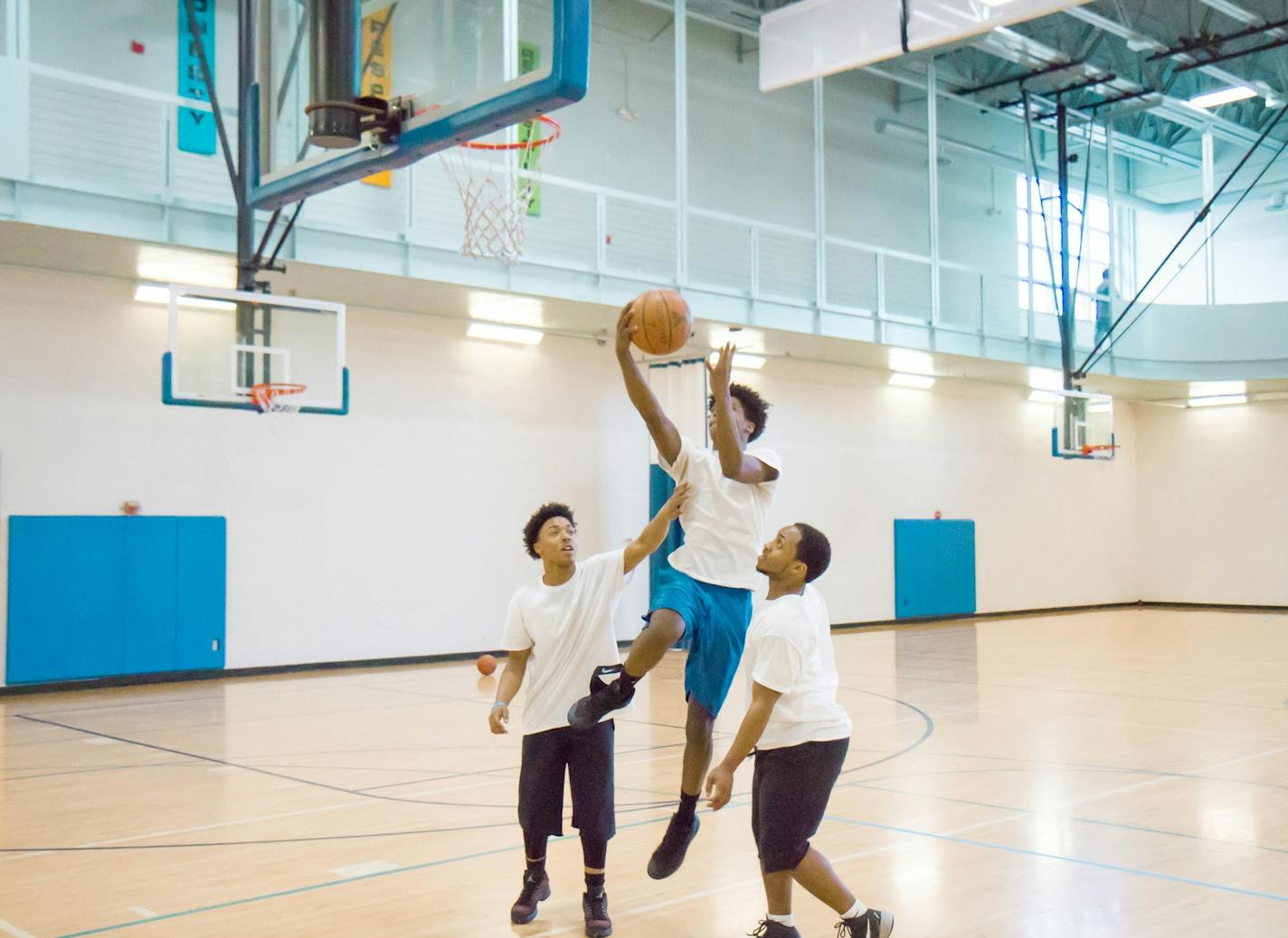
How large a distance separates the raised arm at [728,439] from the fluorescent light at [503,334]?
31.6 ft

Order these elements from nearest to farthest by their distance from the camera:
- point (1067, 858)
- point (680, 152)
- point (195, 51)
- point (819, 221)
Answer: point (1067, 858) → point (195, 51) → point (680, 152) → point (819, 221)

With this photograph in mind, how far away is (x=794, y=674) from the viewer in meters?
3.66

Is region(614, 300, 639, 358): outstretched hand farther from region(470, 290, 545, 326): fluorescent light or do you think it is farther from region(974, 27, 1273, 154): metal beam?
region(974, 27, 1273, 154): metal beam

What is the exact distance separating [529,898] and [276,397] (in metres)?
6.43

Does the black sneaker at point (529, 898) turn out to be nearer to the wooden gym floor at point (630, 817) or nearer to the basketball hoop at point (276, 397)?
the wooden gym floor at point (630, 817)

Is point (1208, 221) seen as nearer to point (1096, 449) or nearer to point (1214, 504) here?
point (1214, 504)

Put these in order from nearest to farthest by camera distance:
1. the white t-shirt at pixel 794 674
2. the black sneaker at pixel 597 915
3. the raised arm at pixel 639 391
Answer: the white t-shirt at pixel 794 674, the black sneaker at pixel 597 915, the raised arm at pixel 639 391

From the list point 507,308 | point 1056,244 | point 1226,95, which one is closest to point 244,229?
point 507,308

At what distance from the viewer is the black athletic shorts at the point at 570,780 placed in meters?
4.28

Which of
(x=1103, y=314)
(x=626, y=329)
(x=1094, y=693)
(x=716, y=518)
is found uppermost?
(x=1103, y=314)

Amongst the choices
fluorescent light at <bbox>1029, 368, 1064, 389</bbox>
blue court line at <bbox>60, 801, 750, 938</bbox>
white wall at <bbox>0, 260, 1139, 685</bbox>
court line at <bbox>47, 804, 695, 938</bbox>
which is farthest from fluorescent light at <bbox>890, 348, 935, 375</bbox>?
court line at <bbox>47, 804, 695, 938</bbox>

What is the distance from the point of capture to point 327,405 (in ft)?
32.8

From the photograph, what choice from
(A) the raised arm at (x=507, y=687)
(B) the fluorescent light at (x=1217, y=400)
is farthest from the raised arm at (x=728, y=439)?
(B) the fluorescent light at (x=1217, y=400)

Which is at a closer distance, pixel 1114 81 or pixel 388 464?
pixel 388 464
